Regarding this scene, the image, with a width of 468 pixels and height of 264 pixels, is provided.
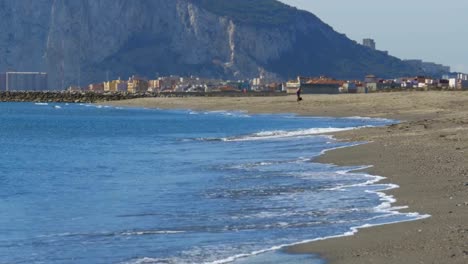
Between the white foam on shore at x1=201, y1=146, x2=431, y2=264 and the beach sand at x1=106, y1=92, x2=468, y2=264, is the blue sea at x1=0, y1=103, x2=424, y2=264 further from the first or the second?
the beach sand at x1=106, y1=92, x2=468, y2=264

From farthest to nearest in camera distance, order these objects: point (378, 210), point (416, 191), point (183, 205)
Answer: point (183, 205), point (416, 191), point (378, 210)

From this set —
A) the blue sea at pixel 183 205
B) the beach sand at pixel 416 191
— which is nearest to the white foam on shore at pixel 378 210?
the blue sea at pixel 183 205

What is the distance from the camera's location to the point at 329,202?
59.8 ft

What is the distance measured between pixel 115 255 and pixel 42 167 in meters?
17.9

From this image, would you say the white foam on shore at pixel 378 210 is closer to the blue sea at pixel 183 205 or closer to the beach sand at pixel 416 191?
the blue sea at pixel 183 205

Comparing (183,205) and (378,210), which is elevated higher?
(378,210)

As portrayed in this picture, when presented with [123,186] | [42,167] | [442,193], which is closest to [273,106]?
[42,167]

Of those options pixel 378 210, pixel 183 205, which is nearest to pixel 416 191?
pixel 378 210

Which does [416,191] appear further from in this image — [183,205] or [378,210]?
[183,205]

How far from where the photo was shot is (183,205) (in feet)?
62.3

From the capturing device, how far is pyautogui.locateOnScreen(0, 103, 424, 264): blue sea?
14.1 meters

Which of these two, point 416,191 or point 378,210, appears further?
point 416,191

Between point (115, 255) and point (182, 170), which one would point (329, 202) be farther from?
point (182, 170)

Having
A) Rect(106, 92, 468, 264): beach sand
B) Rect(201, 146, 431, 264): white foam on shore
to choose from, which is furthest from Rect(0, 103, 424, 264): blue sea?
Rect(106, 92, 468, 264): beach sand
